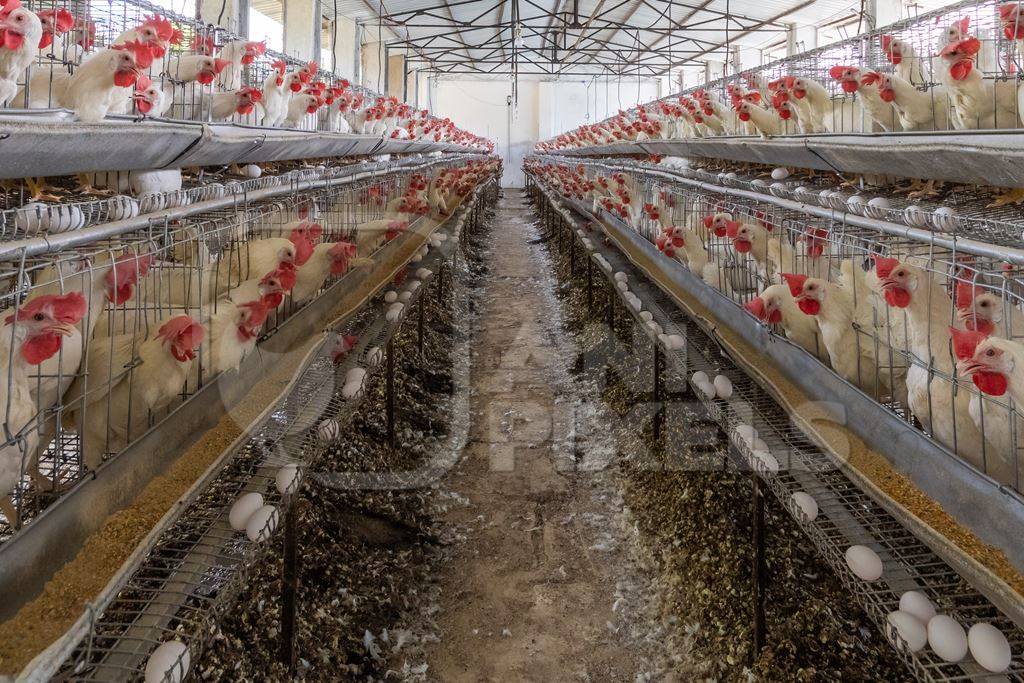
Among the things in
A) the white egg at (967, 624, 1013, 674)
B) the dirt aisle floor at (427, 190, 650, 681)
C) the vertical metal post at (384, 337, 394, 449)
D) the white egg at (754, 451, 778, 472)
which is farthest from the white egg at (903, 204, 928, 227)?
the vertical metal post at (384, 337, 394, 449)

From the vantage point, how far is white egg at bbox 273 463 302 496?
1.65m

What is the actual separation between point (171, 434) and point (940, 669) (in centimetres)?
160

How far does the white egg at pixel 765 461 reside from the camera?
172cm

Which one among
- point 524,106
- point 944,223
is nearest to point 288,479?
point 944,223

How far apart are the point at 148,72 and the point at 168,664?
3.19m

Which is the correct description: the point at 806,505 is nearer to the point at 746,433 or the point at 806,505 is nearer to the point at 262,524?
the point at 746,433

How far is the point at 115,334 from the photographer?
1921 millimetres

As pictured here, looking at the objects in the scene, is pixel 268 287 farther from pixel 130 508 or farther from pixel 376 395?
pixel 376 395

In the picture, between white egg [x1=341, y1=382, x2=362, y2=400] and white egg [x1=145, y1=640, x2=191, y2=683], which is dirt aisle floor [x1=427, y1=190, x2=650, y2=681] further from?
white egg [x1=145, y1=640, x2=191, y2=683]

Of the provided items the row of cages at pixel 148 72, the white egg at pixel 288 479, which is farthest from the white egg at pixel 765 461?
the row of cages at pixel 148 72

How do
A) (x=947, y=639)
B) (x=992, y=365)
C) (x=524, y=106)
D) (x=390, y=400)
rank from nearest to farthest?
(x=947, y=639)
(x=992, y=365)
(x=390, y=400)
(x=524, y=106)

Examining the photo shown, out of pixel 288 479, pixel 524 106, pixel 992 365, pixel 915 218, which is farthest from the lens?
pixel 524 106

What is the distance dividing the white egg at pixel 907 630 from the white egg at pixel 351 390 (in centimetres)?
153

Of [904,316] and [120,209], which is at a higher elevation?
[120,209]
